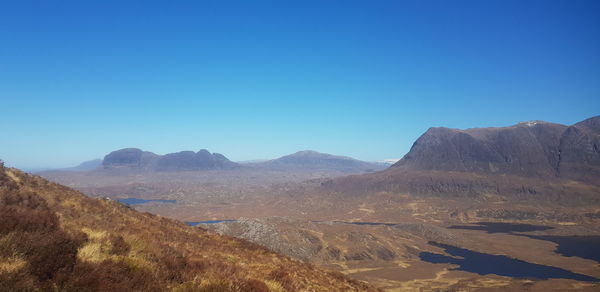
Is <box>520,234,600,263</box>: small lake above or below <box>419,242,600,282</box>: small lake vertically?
above

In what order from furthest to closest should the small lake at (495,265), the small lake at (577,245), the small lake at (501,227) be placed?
the small lake at (501,227) < the small lake at (577,245) < the small lake at (495,265)

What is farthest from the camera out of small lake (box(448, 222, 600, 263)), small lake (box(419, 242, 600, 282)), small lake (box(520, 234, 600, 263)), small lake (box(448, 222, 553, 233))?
small lake (box(448, 222, 553, 233))

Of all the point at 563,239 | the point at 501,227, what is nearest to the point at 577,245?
the point at 563,239

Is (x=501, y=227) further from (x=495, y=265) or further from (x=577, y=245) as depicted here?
(x=495, y=265)

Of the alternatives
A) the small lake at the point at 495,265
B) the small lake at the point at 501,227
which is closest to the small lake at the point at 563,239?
the small lake at the point at 501,227

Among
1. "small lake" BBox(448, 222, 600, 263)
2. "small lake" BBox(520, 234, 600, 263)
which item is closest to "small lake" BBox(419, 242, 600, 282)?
"small lake" BBox(520, 234, 600, 263)

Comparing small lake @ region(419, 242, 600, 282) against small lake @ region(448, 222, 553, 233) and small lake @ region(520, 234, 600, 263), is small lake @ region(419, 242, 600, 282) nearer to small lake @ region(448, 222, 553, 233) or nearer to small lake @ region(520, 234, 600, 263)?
small lake @ region(520, 234, 600, 263)

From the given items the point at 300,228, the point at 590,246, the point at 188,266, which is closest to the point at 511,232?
the point at 590,246

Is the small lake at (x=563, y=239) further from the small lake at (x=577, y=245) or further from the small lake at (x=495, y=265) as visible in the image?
the small lake at (x=495, y=265)
